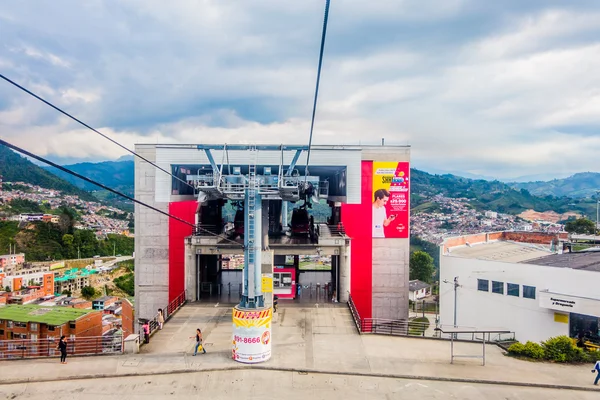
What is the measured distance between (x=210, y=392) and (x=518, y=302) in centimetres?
1923

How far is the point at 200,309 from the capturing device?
79.8 feet

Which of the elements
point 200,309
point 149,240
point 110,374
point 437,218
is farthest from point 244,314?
point 437,218

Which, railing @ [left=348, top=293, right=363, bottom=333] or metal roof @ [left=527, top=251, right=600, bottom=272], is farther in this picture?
metal roof @ [left=527, top=251, right=600, bottom=272]

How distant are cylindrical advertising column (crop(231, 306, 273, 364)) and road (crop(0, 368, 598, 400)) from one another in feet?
3.37

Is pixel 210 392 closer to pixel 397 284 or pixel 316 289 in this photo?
pixel 316 289

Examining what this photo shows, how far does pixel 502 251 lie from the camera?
3409 cm

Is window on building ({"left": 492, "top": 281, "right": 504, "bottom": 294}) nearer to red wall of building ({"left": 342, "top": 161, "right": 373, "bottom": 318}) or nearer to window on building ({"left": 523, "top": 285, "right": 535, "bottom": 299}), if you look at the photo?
window on building ({"left": 523, "top": 285, "right": 535, "bottom": 299})

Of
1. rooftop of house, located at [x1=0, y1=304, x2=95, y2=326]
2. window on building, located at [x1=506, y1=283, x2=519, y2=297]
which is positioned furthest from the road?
rooftop of house, located at [x1=0, y1=304, x2=95, y2=326]

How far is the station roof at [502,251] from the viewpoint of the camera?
3127 cm

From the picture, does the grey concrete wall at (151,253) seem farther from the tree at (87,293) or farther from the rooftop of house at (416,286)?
the tree at (87,293)

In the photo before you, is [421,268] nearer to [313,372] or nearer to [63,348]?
[313,372]

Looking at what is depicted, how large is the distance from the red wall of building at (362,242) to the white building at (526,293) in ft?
17.1

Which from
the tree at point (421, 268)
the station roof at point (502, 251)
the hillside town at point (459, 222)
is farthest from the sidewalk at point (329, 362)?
the hillside town at point (459, 222)

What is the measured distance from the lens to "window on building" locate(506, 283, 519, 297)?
25.2 m
